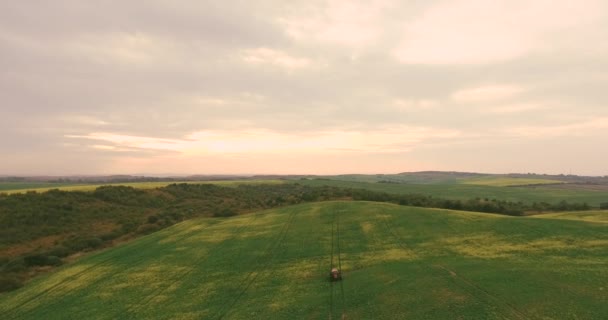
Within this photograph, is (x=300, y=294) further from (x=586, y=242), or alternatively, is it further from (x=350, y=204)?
(x=350, y=204)

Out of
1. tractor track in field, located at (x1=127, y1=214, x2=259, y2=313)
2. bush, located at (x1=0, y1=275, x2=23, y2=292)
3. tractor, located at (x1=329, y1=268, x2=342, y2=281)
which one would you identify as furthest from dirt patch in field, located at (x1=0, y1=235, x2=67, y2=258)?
tractor, located at (x1=329, y1=268, x2=342, y2=281)

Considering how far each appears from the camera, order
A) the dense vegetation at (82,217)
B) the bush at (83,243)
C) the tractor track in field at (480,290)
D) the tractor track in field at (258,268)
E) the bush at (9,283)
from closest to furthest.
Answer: the tractor track in field at (480,290), the tractor track in field at (258,268), the bush at (9,283), the dense vegetation at (82,217), the bush at (83,243)

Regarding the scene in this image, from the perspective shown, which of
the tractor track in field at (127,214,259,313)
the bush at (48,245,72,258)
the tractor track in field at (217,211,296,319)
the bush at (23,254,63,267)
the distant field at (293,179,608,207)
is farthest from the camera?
the distant field at (293,179,608,207)

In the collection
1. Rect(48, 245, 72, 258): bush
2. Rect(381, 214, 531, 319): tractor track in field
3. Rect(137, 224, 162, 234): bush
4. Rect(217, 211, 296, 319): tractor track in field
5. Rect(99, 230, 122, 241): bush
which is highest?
Rect(381, 214, 531, 319): tractor track in field

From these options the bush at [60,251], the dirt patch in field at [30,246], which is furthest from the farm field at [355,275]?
the dirt patch in field at [30,246]

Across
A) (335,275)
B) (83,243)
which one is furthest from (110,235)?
(335,275)

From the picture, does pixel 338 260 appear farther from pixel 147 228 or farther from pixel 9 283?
pixel 147 228

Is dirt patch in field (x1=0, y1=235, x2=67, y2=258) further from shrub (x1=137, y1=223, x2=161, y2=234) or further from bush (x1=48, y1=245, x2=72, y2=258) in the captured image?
shrub (x1=137, y1=223, x2=161, y2=234)

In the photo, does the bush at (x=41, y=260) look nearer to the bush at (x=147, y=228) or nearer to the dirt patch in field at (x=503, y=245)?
the bush at (x=147, y=228)

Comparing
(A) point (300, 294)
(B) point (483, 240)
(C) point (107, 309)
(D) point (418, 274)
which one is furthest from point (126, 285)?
(B) point (483, 240)
